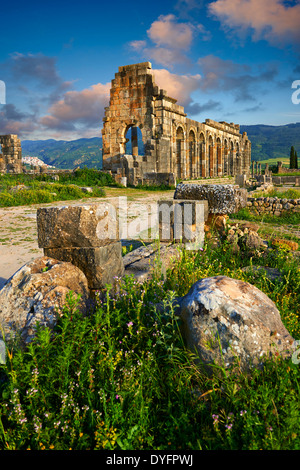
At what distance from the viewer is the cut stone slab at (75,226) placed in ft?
10.5

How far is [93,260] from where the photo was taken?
3223 mm

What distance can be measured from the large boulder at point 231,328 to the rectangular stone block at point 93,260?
116cm

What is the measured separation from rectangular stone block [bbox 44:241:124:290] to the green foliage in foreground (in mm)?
673

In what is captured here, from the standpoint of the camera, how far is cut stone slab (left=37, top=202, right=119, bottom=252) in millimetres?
Answer: 3199

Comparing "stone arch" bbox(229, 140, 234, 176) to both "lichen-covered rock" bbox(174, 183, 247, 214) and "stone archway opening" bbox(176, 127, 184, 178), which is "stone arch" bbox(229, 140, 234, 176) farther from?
"lichen-covered rock" bbox(174, 183, 247, 214)

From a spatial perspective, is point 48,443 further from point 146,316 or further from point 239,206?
point 239,206

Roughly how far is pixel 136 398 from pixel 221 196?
4.01 m

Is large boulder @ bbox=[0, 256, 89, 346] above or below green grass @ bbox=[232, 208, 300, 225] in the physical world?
below

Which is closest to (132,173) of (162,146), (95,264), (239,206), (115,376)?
(162,146)

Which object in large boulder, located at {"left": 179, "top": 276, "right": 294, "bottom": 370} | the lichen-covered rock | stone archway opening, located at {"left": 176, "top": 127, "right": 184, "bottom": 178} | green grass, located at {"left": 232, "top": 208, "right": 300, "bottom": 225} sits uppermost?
stone archway opening, located at {"left": 176, "top": 127, "right": 184, "bottom": 178}

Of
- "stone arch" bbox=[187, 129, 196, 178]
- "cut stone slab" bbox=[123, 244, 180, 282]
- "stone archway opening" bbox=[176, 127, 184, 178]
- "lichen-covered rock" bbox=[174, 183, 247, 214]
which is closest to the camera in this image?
"cut stone slab" bbox=[123, 244, 180, 282]

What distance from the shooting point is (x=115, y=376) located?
227 centimetres

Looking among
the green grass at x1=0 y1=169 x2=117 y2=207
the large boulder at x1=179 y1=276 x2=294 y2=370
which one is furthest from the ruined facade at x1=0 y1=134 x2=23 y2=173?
the large boulder at x1=179 y1=276 x2=294 y2=370

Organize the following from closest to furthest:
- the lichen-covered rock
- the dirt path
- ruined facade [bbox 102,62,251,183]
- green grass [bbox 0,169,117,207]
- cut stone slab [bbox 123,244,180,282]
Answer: cut stone slab [bbox 123,244,180,282] < the dirt path < the lichen-covered rock < green grass [bbox 0,169,117,207] < ruined facade [bbox 102,62,251,183]
